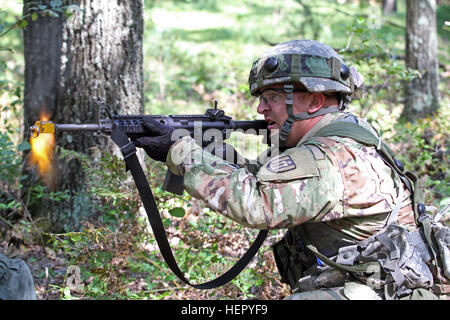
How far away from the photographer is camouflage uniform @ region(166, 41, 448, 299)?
2.55 metres

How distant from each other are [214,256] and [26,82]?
2.65m

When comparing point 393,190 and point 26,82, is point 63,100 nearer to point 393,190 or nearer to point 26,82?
point 26,82

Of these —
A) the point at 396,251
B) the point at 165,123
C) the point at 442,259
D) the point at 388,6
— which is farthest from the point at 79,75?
the point at 388,6

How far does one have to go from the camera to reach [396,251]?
2586mm

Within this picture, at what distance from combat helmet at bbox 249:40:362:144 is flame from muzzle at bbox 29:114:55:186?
8.18 feet

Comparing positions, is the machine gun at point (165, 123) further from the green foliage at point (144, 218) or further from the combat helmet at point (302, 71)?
the green foliage at point (144, 218)

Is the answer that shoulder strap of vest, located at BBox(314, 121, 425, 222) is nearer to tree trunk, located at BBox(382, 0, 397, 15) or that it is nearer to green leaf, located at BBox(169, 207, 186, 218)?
green leaf, located at BBox(169, 207, 186, 218)

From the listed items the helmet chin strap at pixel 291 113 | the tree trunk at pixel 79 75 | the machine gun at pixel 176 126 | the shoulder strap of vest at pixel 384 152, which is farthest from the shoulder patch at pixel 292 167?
the tree trunk at pixel 79 75

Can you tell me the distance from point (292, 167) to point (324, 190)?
0.21 m

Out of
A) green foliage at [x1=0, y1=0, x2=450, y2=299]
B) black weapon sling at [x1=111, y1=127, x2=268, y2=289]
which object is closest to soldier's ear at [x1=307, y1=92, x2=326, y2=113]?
black weapon sling at [x1=111, y1=127, x2=268, y2=289]
